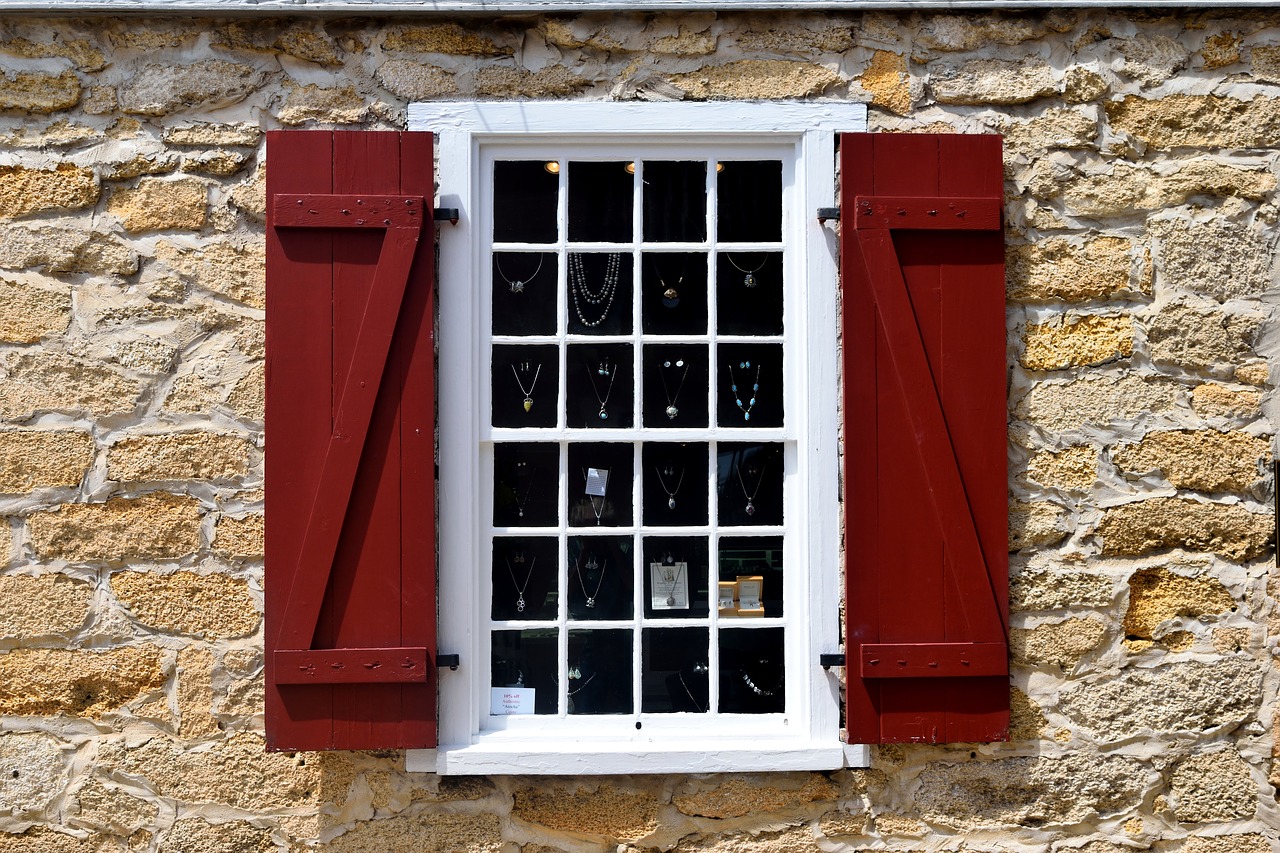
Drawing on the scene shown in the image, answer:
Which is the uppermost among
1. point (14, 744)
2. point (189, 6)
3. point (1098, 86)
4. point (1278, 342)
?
point (189, 6)

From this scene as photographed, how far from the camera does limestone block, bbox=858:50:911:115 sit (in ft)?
9.39

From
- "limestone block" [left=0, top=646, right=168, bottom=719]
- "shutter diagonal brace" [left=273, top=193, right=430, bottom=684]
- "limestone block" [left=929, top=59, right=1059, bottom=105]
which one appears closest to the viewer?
"shutter diagonal brace" [left=273, top=193, right=430, bottom=684]

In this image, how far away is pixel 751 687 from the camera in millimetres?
2902

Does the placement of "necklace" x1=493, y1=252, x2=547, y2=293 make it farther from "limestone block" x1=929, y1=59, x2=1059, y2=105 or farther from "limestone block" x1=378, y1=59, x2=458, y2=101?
"limestone block" x1=929, y1=59, x2=1059, y2=105

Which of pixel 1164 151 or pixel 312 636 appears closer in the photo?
pixel 312 636

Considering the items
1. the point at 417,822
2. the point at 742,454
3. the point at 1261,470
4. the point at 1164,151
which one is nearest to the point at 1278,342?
the point at 1261,470

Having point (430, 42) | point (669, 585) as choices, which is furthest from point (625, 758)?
point (430, 42)

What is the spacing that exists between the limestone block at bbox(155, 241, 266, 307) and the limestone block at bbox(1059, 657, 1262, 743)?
2693mm

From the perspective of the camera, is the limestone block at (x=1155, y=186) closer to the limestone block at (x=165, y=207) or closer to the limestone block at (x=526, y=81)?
the limestone block at (x=526, y=81)

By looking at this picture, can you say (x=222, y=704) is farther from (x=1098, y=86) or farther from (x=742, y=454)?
(x=1098, y=86)

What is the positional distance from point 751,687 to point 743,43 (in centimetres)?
197

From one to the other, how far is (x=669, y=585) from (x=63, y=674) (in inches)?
70.8

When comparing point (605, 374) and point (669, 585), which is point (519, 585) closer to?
point (669, 585)

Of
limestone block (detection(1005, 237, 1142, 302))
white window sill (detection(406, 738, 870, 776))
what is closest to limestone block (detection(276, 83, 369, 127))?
white window sill (detection(406, 738, 870, 776))
